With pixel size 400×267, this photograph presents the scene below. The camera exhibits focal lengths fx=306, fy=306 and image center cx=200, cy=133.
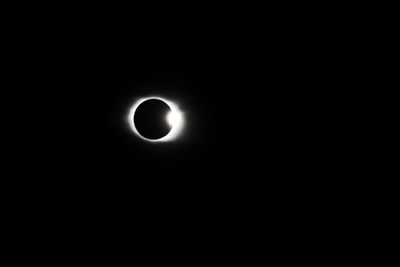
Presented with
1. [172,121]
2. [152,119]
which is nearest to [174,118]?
[172,121]

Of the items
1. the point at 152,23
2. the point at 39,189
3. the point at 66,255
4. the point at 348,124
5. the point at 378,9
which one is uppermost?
the point at 152,23

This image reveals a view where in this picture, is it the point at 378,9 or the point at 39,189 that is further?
the point at 39,189

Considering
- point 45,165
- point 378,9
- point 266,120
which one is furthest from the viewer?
point 45,165

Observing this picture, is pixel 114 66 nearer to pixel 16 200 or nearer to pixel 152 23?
pixel 152 23

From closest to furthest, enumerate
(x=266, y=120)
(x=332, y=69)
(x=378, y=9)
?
(x=378, y=9) < (x=332, y=69) < (x=266, y=120)

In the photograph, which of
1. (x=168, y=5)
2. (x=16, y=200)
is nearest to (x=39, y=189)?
(x=16, y=200)

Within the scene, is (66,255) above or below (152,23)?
below

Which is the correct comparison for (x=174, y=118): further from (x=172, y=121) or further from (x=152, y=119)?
(x=152, y=119)
